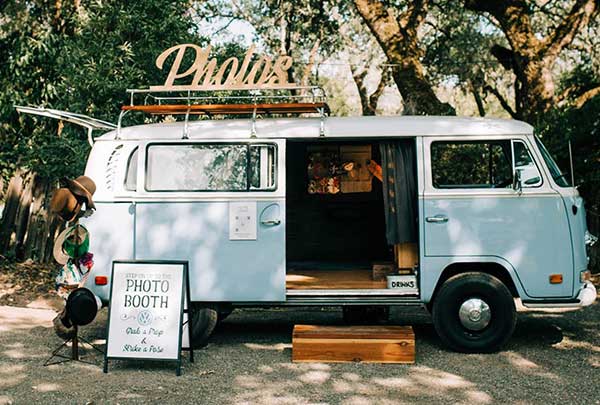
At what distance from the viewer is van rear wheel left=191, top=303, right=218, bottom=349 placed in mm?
8555

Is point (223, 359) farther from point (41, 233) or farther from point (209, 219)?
point (41, 233)

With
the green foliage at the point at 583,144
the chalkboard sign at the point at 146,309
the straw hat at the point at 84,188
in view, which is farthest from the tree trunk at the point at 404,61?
the chalkboard sign at the point at 146,309

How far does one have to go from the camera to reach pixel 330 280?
9078mm

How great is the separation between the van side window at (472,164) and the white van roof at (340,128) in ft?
0.53

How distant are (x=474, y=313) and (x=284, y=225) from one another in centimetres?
223

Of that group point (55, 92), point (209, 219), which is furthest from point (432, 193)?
point (55, 92)

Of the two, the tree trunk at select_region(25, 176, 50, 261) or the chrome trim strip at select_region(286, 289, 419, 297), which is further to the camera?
the tree trunk at select_region(25, 176, 50, 261)

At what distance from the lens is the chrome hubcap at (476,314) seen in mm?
8188

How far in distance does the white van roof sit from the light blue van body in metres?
0.01

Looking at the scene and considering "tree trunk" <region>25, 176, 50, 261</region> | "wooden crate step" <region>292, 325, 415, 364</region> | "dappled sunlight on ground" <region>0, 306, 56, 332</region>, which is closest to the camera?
"wooden crate step" <region>292, 325, 415, 364</region>

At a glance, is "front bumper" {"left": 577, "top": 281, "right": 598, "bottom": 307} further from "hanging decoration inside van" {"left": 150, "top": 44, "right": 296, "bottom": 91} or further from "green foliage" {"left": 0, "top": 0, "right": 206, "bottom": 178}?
"green foliage" {"left": 0, "top": 0, "right": 206, "bottom": 178}

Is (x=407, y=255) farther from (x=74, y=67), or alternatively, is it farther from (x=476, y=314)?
(x=74, y=67)

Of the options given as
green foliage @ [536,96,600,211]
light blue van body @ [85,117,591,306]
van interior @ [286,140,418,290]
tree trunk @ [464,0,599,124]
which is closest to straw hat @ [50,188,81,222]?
light blue van body @ [85,117,591,306]

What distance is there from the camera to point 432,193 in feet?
27.4
